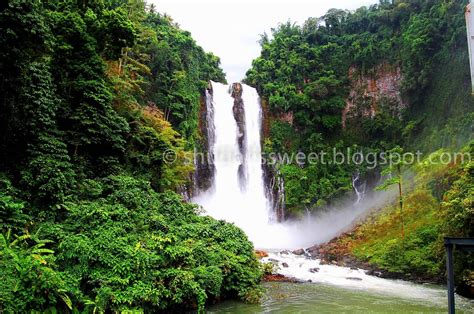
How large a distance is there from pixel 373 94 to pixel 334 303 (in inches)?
1016

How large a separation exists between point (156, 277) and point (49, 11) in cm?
966

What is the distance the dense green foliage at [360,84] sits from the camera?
28323mm

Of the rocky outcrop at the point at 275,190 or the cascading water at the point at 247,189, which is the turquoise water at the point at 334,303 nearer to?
the cascading water at the point at 247,189

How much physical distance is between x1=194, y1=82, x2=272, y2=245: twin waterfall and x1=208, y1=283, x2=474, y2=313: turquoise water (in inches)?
588

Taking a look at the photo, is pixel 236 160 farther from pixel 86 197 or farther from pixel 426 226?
pixel 86 197

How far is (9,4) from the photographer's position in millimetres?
8844

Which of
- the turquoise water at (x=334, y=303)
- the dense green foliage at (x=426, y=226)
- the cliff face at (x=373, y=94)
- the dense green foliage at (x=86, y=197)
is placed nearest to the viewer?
the dense green foliage at (x=86, y=197)

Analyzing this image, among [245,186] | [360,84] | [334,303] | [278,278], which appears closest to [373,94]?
[360,84]

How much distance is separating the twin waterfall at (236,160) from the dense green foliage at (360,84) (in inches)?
76.5

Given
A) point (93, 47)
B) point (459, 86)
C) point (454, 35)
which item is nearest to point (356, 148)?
point (459, 86)

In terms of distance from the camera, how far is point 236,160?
32438 mm

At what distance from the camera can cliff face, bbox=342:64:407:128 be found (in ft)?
107

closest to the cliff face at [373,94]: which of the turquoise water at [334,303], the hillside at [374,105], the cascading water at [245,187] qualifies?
the hillside at [374,105]

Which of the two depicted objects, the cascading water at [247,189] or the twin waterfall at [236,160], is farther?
the twin waterfall at [236,160]
